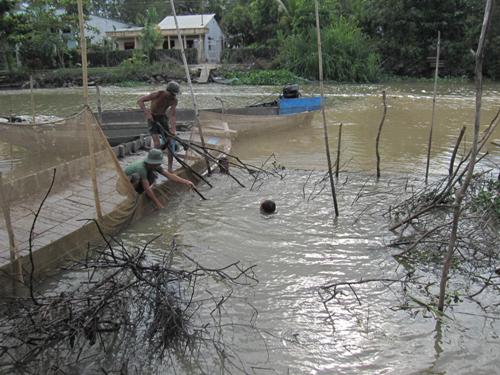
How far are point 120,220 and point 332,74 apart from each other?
69.4 feet

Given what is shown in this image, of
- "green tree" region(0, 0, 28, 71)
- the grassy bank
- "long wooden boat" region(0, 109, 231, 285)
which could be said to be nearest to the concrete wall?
the grassy bank

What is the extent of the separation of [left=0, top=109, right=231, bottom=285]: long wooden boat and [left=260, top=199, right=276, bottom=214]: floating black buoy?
140 cm

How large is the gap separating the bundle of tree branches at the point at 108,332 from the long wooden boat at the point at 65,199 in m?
0.66

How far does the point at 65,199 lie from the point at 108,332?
2232mm

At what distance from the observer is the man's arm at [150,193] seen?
5.73m

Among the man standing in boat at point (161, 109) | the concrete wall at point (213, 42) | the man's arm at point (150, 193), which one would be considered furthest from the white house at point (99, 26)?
the man's arm at point (150, 193)

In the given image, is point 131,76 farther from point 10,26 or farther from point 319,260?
point 319,260

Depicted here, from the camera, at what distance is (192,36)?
110 feet

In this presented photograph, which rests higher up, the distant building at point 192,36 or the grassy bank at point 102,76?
the distant building at point 192,36

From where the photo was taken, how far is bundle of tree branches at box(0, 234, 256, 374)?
3.07m

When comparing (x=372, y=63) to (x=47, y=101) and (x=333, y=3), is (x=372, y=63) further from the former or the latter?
(x=47, y=101)

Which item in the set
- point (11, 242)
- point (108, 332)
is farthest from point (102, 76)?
point (108, 332)

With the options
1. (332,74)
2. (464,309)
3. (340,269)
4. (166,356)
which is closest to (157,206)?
(340,269)

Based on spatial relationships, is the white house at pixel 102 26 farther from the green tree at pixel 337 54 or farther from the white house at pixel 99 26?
the green tree at pixel 337 54
